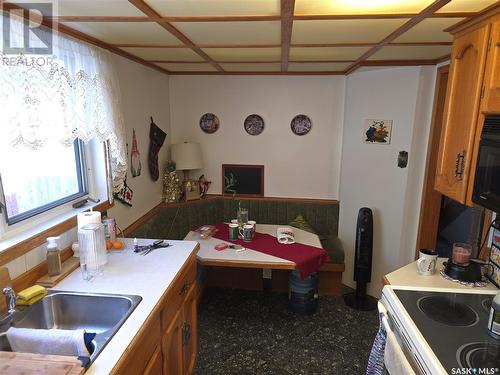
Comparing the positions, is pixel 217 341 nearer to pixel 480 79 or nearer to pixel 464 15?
pixel 480 79

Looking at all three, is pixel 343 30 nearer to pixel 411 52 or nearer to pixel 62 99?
pixel 411 52

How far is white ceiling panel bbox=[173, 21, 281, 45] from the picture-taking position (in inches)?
62.3

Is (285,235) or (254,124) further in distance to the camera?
(254,124)

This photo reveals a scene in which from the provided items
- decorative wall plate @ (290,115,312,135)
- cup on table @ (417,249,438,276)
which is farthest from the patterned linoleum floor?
decorative wall plate @ (290,115,312,135)

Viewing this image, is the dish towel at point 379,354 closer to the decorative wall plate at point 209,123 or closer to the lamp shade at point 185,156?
the lamp shade at point 185,156

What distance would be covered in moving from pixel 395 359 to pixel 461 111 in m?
1.22

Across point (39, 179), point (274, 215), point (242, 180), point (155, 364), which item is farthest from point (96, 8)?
point (274, 215)

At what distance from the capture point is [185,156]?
3.36 m

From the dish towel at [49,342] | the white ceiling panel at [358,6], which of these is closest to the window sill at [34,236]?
the dish towel at [49,342]

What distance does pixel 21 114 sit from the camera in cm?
134

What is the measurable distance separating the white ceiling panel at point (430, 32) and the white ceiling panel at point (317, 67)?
0.97m

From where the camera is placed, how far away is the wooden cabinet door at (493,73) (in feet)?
4.52

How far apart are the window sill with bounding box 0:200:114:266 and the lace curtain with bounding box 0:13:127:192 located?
42 cm

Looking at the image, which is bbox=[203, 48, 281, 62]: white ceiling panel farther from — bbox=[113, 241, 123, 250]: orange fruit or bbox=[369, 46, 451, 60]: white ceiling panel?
bbox=[113, 241, 123, 250]: orange fruit
